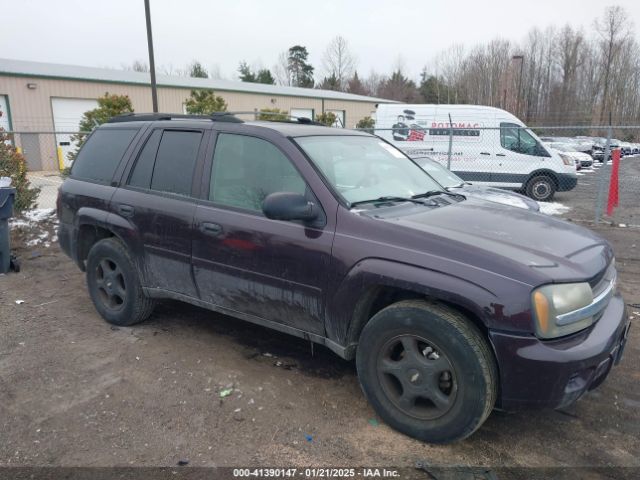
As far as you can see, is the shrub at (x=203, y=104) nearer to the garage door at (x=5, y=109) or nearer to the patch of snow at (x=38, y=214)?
the patch of snow at (x=38, y=214)

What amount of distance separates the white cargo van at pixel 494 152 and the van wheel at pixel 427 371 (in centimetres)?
1068

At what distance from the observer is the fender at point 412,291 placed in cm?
257

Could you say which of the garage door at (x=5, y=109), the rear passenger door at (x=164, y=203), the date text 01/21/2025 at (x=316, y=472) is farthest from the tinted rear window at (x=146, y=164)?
the garage door at (x=5, y=109)

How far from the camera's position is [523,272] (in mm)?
2594

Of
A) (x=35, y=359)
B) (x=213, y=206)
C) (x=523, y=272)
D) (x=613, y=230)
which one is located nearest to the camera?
(x=523, y=272)

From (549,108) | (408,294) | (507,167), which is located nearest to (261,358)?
(408,294)

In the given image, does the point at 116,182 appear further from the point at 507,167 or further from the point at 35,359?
the point at 507,167

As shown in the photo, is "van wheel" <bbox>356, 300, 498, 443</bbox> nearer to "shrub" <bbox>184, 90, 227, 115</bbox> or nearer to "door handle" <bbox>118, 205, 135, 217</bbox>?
"door handle" <bbox>118, 205, 135, 217</bbox>

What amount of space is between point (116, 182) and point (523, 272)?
3495 millimetres

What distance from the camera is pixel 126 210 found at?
4266mm

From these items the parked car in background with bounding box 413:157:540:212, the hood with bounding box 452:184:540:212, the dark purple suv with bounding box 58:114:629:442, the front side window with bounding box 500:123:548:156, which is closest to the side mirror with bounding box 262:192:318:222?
the dark purple suv with bounding box 58:114:629:442

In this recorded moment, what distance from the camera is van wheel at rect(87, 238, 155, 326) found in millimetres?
4391

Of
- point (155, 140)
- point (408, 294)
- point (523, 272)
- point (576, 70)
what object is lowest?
point (408, 294)

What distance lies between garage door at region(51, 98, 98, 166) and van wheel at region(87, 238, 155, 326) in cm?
1954
